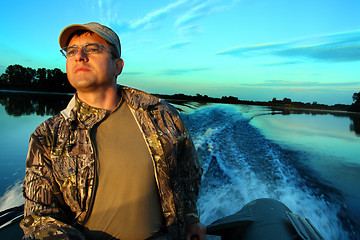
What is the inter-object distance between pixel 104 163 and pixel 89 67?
2.01 ft

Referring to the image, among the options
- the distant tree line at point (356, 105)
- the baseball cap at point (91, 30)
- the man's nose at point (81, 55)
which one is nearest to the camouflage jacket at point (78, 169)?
the man's nose at point (81, 55)

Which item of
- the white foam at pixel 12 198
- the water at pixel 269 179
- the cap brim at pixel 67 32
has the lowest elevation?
the white foam at pixel 12 198

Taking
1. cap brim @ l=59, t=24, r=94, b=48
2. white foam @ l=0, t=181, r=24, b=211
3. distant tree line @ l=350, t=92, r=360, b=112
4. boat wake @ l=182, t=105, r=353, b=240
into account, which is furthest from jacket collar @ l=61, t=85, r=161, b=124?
distant tree line @ l=350, t=92, r=360, b=112

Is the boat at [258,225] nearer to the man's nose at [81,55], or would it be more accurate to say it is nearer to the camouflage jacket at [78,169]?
the camouflage jacket at [78,169]

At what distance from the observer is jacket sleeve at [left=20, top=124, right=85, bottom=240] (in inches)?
50.9

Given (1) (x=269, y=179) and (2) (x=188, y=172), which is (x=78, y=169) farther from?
(1) (x=269, y=179)

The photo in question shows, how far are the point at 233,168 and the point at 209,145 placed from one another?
144 centimetres

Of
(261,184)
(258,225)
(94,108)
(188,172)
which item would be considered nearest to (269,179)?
(261,184)

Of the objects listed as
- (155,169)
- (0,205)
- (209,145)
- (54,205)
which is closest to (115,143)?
(155,169)

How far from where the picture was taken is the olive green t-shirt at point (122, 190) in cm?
144

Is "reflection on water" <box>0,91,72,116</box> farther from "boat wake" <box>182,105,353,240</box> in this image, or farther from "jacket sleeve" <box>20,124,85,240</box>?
"jacket sleeve" <box>20,124,85,240</box>

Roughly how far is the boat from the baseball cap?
1.43m

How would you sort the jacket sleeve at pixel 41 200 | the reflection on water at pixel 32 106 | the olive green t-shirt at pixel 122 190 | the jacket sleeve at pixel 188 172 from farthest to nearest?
the reflection on water at pixel 32 106 < the jacket sleeve at pixel 188 172 < the olive green t-shirt at pixel 122 190 < the jacket sleeve at pixel 41 200

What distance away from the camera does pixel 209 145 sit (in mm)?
6320
